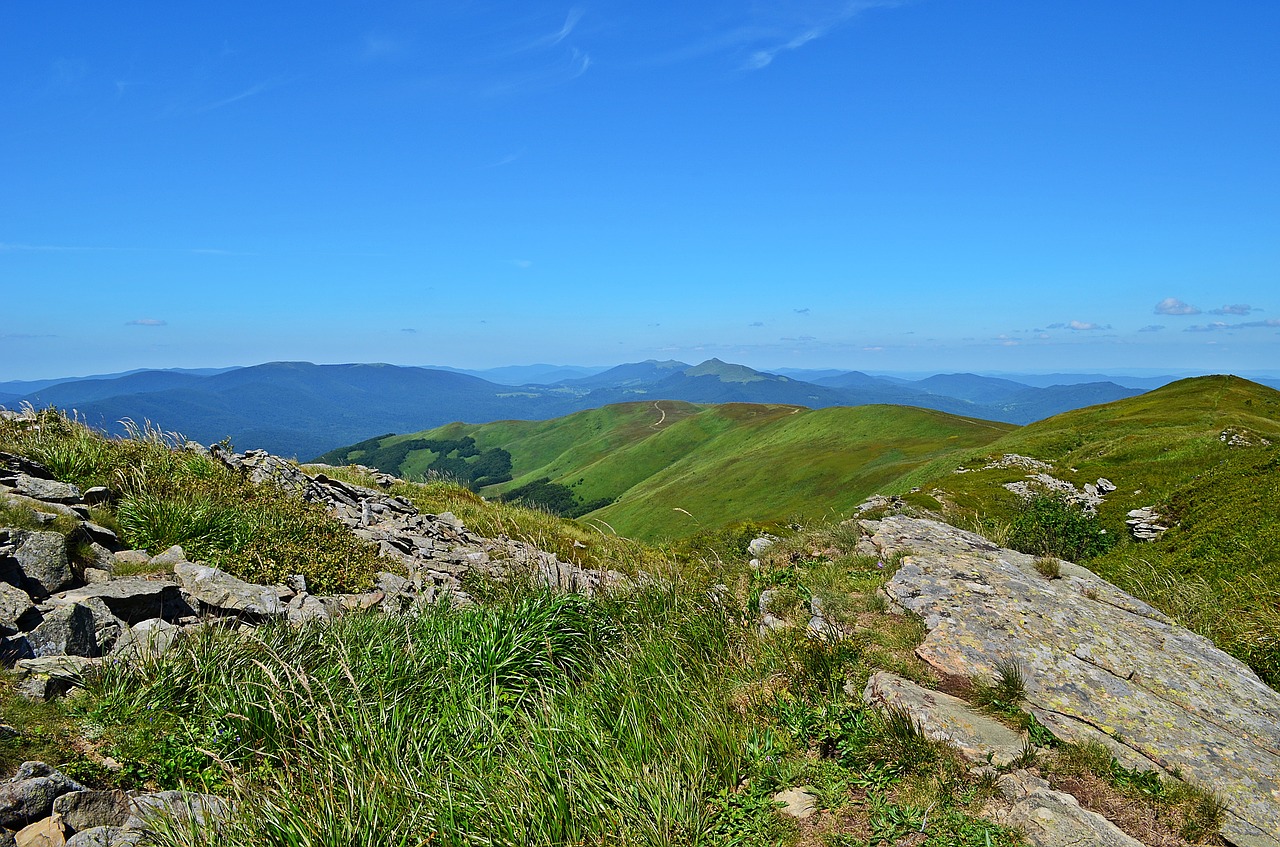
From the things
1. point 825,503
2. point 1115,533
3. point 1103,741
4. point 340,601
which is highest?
point 1103,741

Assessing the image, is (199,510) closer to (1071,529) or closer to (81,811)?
(81,811)

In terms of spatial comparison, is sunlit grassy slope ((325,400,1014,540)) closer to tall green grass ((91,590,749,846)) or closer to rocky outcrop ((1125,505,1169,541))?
rocky outcrop ((1125,505,1169,541))

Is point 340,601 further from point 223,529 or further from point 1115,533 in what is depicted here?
point 1115,533

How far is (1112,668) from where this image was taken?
6.87m

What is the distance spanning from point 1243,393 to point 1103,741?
91073mm

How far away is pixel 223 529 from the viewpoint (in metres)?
11.7

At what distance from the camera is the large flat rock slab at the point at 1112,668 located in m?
5.39

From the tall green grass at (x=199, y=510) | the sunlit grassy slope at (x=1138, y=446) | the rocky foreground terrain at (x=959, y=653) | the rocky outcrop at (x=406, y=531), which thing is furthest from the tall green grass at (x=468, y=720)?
the sunlit grassy slope at (x=1138, y=446)

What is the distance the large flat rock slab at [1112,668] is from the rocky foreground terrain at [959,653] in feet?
0.07

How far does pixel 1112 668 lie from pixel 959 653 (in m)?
1.63

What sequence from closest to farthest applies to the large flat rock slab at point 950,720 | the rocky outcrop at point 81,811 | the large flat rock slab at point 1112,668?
the rocky outcrop at point 81,811, the large flat rock slab at point 950,720, the large flat rock slab at point 1112,668

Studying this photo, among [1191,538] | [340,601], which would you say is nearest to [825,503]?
[1191,538]

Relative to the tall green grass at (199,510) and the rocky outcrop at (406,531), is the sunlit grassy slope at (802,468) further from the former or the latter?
the tall green grass at (199,510)

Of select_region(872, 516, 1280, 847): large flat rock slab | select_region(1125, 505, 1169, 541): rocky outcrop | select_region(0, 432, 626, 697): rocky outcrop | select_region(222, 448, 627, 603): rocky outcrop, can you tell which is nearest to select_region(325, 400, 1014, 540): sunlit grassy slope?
select_region(1125, 505, 1169, 541): rocky outcrop
